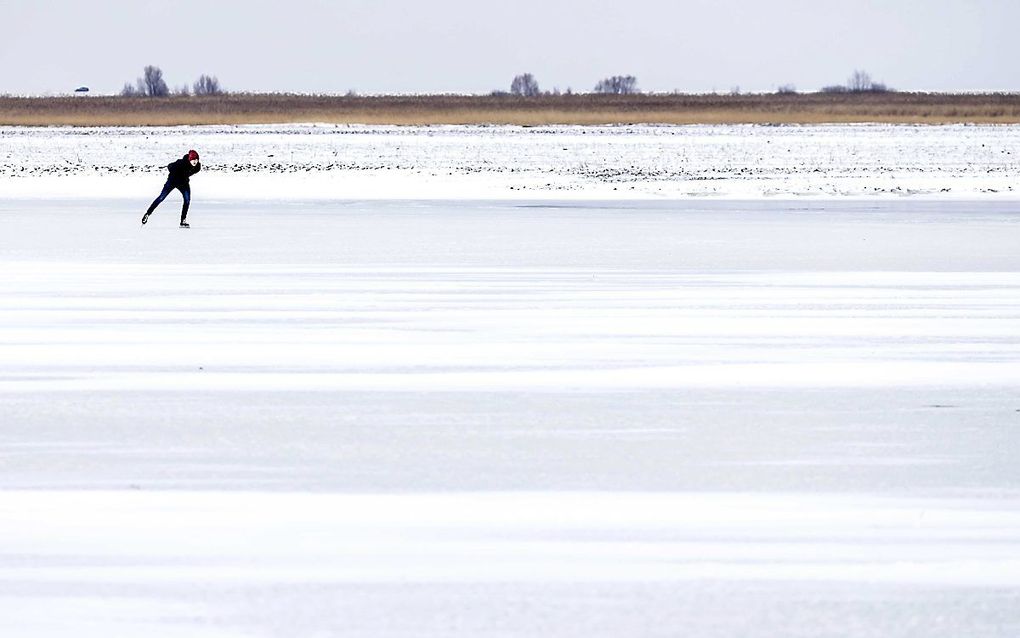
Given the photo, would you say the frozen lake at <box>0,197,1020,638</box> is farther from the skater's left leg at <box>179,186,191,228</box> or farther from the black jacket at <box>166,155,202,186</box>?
the black jacket at <box>166,155,202,186</box>

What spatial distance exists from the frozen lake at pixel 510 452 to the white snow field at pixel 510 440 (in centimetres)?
2

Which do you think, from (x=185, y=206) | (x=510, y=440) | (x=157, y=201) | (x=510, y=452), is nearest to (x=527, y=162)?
(x=157, y=201)

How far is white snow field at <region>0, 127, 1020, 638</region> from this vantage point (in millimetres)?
4477

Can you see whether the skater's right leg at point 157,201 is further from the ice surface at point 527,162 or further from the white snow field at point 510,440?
the ice surface at point 527,162

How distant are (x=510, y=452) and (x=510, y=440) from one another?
220mm

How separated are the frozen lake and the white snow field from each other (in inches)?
0.7

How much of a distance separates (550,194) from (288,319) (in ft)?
49.7

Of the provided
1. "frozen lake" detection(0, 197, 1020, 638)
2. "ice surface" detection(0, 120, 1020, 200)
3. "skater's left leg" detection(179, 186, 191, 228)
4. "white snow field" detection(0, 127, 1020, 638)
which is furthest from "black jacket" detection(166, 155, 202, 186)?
"frozen lake" detection(0, 197, 1020, 638)

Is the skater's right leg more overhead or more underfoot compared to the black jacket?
more underfoot

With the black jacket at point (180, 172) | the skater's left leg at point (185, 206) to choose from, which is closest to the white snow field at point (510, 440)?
the skater's left leg at point (185, 206)

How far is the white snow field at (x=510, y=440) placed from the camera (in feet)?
14.7

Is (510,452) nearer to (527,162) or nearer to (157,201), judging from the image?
(157,201)

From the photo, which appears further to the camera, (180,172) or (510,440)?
(180,172)

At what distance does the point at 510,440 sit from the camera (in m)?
6.45
